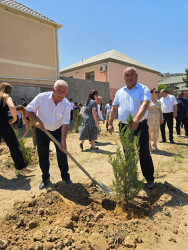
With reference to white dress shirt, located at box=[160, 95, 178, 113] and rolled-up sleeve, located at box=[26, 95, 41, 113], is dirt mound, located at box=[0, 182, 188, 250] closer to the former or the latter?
rolled-up sleeve, located at box=[26, 95, 41, 113]

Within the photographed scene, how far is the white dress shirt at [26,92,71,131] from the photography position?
117 inches

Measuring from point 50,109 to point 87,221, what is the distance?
5.64 feet

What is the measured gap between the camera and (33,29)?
1248 centimetres

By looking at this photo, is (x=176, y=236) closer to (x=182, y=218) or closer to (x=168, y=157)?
(x=182, y=218)

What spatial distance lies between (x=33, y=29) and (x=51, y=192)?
41.4 feet

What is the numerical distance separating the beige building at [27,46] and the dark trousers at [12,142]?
28.7ft

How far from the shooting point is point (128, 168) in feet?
8.14

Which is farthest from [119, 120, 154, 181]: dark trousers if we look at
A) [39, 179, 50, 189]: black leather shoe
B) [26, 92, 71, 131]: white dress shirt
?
[39, 179, 50, 189]: black leather shoe

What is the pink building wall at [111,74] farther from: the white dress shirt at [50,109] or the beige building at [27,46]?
the white dress shirt at [50,109]

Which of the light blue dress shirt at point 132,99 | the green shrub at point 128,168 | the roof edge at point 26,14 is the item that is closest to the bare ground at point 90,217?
the green shrub at point 128,168

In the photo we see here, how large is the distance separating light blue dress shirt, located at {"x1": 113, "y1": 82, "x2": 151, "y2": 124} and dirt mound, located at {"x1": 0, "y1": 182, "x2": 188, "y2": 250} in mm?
1262

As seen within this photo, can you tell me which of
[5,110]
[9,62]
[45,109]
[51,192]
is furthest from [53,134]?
[9,62]

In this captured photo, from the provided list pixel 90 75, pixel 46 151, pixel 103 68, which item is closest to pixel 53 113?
pixel 46 151

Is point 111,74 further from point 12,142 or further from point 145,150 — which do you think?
point 145,150
